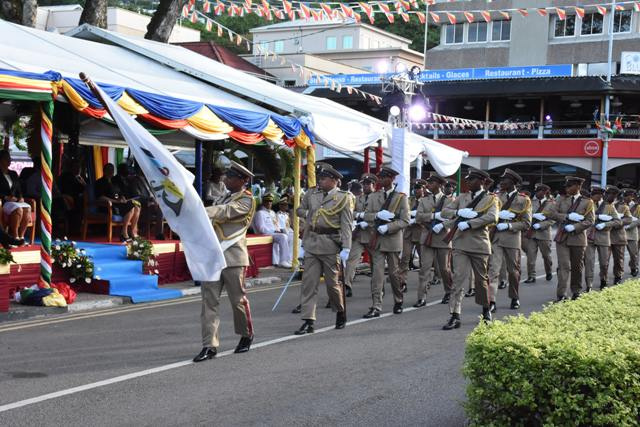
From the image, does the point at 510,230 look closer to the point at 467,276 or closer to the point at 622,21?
the point at 467,276

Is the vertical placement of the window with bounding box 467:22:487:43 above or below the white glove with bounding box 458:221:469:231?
above

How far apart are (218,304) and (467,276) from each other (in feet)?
12.5

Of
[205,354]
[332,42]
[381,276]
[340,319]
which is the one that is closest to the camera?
[205,354]

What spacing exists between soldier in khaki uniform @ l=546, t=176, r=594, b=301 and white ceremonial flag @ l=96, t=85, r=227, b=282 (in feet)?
23.7

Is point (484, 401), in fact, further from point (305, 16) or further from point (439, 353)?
point (305, 16)

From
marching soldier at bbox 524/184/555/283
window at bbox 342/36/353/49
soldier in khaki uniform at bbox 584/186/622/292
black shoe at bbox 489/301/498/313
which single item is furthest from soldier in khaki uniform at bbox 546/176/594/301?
window at bbox 342/36/353/49

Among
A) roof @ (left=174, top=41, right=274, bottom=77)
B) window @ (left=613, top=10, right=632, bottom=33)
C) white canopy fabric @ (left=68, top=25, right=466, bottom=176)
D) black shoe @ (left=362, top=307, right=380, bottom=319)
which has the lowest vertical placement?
black shoe @ (left=362, top=307, right=380, bottom=319)

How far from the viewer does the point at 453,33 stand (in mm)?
50000

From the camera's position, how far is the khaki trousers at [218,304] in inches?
305

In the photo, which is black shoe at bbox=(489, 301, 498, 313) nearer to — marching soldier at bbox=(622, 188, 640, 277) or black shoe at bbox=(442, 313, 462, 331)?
black shoe at bbox=(442, 313, 462, 331)

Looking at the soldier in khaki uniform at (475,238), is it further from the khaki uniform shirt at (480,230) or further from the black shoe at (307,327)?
the black shoe at (307,327)

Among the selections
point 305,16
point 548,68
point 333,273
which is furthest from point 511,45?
point 333,273

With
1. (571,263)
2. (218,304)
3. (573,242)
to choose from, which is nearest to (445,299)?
(571,263)

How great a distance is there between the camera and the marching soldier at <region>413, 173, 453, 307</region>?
1244cm
